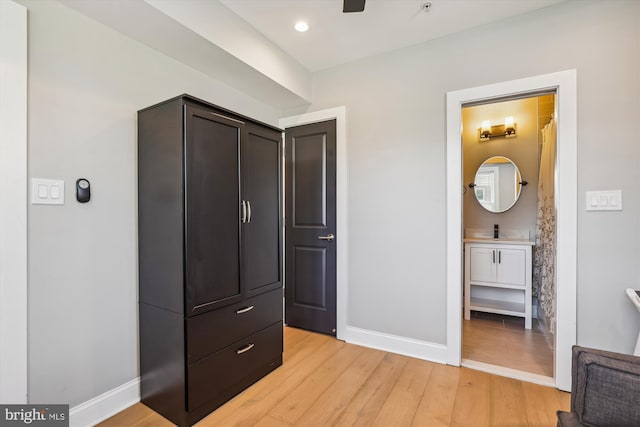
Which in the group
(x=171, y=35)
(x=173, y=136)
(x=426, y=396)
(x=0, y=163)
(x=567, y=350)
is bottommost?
(x=426, y=396)

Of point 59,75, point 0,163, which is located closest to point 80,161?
point 0,163

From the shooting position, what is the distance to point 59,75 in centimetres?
159

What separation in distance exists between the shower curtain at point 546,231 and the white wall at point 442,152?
652 mm

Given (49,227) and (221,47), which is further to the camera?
(221,47)

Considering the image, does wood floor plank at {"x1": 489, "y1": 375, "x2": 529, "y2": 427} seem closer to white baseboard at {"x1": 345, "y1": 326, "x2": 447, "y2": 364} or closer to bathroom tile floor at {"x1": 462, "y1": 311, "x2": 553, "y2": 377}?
bathroom tile floor at {"x1": 462, "y1": 311, "x2": 553, "y2": 377}

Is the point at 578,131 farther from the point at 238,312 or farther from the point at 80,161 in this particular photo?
the point at 80,161

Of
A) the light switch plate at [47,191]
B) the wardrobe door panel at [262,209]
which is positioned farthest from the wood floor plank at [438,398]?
the light switch plate at [47,191]

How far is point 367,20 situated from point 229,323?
2347mm

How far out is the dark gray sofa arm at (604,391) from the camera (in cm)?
81

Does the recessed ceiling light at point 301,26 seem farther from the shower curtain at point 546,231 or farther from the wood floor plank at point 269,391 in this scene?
the wood floor plank at point 269,391

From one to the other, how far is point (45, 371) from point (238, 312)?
39.0 inches

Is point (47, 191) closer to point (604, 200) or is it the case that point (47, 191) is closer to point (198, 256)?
point (198, 256)

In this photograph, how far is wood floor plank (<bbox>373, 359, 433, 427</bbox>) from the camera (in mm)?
1731

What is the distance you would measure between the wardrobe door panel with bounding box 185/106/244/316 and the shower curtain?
2631mm
